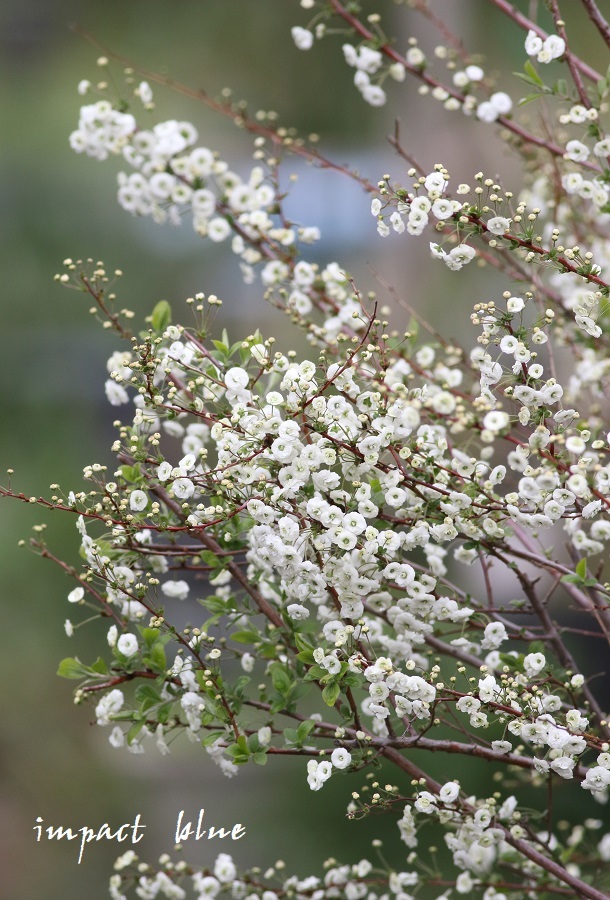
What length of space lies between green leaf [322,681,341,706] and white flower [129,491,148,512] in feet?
0.78

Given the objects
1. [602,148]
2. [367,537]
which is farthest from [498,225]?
[367,537]

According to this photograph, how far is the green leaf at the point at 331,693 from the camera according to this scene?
84cm

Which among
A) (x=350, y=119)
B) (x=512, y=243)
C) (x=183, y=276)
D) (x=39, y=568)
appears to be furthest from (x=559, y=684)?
(x=350, y=119)

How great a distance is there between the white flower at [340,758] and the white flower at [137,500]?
0.93 ft

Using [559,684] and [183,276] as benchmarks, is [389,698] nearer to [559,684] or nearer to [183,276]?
[559,684]

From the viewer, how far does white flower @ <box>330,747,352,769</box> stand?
2.78ft

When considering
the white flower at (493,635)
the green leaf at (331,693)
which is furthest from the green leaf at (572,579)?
the green leaf at (331,693)

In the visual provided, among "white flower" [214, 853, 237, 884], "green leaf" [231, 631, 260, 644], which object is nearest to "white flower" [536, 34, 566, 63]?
"green leaf" [231, 631, 260, 644]

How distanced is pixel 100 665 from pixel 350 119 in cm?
464

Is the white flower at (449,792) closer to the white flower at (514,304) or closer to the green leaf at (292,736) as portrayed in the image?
the green leaf at (292,736)

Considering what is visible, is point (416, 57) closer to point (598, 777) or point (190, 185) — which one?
point (190, 185)

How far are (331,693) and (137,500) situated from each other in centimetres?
25

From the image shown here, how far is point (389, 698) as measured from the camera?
0.91m

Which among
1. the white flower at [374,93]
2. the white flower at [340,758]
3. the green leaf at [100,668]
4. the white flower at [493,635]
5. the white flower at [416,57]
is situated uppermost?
the white flower at [374,93]
